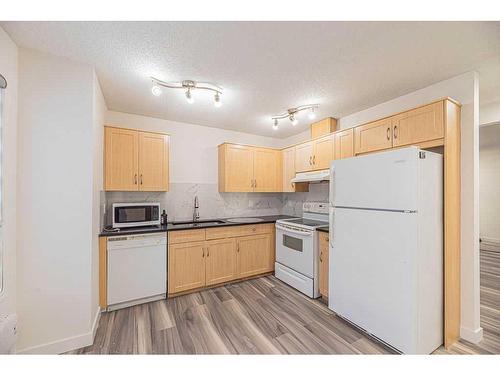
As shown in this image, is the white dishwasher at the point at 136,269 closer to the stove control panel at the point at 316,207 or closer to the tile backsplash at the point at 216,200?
the tile backsplash at the point at 216,200

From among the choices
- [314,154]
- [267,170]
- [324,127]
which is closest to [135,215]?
[267,170]

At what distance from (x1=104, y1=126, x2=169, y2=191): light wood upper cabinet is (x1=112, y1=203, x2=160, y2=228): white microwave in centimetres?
22

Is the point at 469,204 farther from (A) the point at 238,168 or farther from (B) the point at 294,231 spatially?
(A) the point at 238,168

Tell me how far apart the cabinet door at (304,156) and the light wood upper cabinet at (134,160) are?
A: 6.63ft

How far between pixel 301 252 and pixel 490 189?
5.80m

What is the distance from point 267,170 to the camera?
3754 millimetres

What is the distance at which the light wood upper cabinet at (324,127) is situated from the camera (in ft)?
10.1

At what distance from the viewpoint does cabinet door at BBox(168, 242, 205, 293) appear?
8.63ft

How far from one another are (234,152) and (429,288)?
9.25 ft

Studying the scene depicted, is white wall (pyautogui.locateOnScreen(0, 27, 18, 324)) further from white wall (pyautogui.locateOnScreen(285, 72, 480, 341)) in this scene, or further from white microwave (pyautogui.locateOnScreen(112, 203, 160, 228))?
white wall (pyautogui.locateOnScreen(285, 72, 480, 341))

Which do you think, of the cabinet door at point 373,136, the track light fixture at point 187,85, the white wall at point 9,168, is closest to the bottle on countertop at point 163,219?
the white wall at point 9,168

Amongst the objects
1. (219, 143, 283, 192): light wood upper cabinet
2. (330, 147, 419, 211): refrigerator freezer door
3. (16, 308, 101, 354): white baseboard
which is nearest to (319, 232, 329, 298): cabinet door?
(330, 147, 419, 211): refrigerator freezer door

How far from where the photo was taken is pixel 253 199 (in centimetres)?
400
